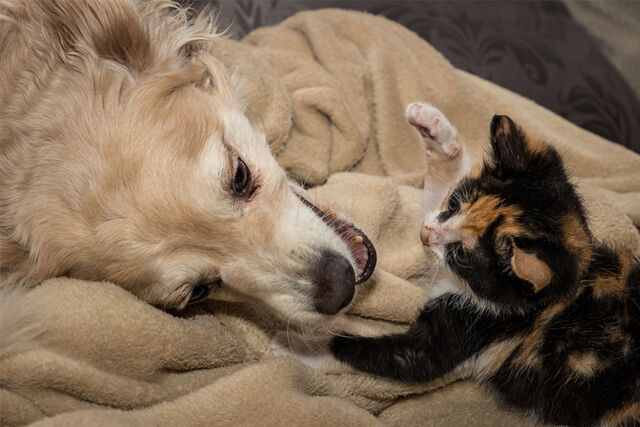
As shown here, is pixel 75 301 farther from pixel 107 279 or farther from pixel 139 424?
pixel 139 424

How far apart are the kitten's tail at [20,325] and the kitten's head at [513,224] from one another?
1175 mm

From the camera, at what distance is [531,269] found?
1.36 meters

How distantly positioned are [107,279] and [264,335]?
1.72ft

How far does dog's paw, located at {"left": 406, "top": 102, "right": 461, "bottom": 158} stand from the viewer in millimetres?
1925

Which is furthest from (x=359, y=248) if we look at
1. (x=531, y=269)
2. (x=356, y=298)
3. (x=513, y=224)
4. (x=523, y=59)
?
(x=523, y=59)

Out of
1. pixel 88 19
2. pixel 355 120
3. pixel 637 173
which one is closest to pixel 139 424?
pixel 88 19

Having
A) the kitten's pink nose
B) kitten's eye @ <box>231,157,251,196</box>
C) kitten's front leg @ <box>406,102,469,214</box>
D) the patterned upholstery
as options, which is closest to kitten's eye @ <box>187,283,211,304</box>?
kitten's eye @ <box>231,157,251,196</box>

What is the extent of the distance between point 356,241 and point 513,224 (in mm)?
497

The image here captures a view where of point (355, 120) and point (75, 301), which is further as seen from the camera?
point (355, 120)

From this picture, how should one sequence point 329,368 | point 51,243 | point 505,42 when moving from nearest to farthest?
point 51,243, point 329,368, point 505,42

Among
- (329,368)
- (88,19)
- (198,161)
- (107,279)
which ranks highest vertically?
(88,19)

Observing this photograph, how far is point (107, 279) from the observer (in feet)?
5.15

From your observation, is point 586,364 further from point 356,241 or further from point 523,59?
point 523,59

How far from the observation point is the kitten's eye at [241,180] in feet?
5.21
